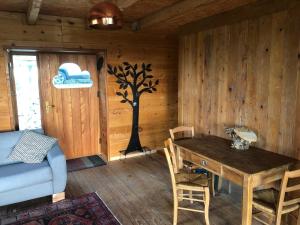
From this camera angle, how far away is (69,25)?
3762 millimetres

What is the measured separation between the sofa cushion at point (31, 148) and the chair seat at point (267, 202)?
245cm

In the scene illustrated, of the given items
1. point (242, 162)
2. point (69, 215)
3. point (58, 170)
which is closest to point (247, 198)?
point (242, 162)

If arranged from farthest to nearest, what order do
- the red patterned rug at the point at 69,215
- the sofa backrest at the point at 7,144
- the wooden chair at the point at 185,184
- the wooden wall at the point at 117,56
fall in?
the wooden wall at the point at 117,56 → the sofa backrest at the point at 7,144 → the red patterned rug at the point at 69,215 → the wooden chair at the point at 185,184

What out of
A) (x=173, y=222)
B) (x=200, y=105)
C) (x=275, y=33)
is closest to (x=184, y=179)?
(x=173, y=222)

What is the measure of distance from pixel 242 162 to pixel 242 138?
15.3 inches

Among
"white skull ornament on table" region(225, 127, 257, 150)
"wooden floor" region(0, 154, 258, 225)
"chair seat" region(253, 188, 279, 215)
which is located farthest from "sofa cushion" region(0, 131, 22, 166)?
"chair seat" region(253, 188, 279, 215)

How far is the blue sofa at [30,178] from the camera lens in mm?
2654

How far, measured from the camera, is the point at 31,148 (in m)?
3.06

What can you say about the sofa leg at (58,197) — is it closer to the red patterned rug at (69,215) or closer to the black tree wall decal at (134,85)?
the red patterned rug at (69,215)

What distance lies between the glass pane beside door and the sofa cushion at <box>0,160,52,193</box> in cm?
123

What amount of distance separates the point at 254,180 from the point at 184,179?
2.39ft

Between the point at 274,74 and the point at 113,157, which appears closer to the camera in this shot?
the point at 274,74

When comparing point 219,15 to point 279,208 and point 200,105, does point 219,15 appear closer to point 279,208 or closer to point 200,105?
point 200,105

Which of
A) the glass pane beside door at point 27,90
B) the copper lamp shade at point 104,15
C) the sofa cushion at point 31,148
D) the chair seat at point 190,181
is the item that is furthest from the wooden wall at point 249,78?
the glass pane beside door at point 27,90
